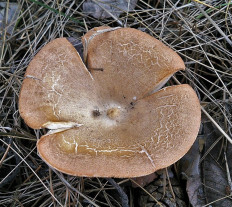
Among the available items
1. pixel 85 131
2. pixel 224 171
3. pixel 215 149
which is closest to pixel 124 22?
pixel 85 131

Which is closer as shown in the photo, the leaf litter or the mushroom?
the mushroom

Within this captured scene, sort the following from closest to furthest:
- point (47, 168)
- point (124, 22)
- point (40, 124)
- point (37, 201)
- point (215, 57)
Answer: point (40, 124) < point (37, 201) < point (47, 168) < point (215, 57) < point (124, 22)

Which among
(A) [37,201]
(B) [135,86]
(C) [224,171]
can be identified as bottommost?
(A) [37,201]

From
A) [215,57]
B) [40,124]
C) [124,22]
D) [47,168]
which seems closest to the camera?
[40,124]

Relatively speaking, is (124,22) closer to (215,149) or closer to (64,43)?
(64,43)

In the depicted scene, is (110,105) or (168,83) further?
(168,83)

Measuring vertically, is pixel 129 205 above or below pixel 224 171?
below

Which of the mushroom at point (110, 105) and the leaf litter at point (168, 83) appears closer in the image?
the mushroom at point (110, 105)

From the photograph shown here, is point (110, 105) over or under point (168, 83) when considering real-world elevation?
under
